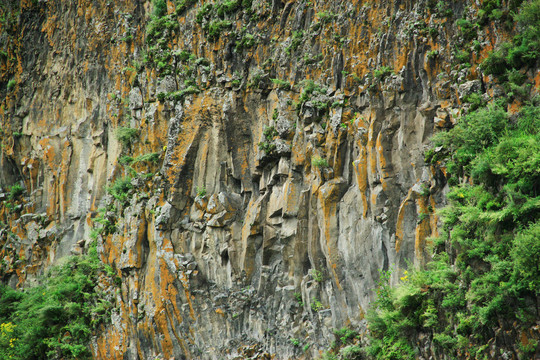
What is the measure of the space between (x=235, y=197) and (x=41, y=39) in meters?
19.0

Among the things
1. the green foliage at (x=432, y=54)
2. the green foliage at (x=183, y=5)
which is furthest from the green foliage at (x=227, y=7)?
the green foliage at (x=432, y=54)

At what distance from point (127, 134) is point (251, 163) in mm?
7001

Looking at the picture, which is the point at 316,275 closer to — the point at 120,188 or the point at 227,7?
the point at 120,188

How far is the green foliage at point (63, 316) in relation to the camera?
67.7 feet

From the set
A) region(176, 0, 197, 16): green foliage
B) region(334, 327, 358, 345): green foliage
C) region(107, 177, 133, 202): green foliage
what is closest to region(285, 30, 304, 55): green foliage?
region(176, 0, 197, 16): green foliage

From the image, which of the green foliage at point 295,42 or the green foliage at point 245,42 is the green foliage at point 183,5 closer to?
the green foliage at point 245,42

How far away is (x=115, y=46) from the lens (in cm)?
2372

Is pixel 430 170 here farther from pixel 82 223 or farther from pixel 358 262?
pixel 82 223

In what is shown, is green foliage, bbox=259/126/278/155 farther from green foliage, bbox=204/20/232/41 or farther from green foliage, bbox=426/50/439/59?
green foliage, bbox=426/50/439/59

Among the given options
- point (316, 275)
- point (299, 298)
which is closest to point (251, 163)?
point (316, 275)

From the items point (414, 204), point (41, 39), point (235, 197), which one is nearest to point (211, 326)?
point (235, 197)

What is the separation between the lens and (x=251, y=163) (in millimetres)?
17766

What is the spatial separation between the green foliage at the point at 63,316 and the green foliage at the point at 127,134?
5715 millimetres

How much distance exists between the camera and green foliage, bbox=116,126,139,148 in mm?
21281
